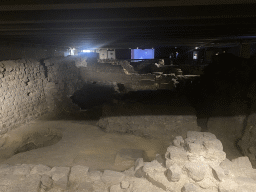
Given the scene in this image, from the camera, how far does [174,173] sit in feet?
9.48

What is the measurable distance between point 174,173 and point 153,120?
3.48 metres

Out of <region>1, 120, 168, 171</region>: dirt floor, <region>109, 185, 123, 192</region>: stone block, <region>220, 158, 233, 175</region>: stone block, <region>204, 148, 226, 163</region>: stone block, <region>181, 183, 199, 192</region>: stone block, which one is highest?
<region>204, 148, 226, 163</region>: stone block

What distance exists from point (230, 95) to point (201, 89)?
280 cm

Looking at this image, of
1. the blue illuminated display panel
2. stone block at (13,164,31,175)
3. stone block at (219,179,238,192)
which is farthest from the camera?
the blue illuminated display panel

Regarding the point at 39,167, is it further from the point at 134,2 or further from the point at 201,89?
the point at 201,89

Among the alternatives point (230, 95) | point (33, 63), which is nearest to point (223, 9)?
point (230, 95)

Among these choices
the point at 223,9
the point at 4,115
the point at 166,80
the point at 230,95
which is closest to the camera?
the point at 223,9

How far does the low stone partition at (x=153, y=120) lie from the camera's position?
20.6ft

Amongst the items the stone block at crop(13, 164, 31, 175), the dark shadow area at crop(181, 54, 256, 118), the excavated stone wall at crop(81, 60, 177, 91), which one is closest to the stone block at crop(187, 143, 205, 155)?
the stone block at crop(13, 164, 31, 175)

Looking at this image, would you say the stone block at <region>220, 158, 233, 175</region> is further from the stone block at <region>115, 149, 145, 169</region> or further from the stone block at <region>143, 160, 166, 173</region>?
the stone block at <region>115, 149, 145, 169</region>

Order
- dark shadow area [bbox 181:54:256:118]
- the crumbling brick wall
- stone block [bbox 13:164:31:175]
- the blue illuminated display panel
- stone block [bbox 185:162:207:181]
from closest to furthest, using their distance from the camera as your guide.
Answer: stone block [bbox 185:162:207:181] → stone block [bbox 13:164:31:175] → the crumbling brick wall → dark shadow area [bbox 181:54:256:118] → the blue illuminated display panel

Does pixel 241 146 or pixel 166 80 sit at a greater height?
pixel 166 80

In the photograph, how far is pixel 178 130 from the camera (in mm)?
6320

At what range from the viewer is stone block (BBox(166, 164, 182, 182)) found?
288 centimetres
